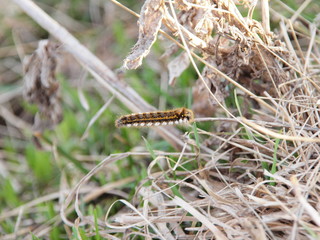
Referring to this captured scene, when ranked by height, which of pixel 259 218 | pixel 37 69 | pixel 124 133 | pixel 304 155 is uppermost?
pixel 304 155

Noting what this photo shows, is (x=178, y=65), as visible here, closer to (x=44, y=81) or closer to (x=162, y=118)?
(x=162, y=118)

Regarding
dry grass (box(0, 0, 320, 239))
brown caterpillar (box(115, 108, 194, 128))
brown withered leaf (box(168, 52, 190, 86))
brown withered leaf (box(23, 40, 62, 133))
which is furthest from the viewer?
brown withered leaf (box(23, 40, 62, 133))

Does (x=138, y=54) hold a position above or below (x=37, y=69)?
above

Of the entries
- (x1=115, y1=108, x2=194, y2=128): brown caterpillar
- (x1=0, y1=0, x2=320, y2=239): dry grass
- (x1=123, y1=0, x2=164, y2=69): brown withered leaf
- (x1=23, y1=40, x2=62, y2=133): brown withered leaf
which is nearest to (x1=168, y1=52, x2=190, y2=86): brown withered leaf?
(x1=0, y1=0, x2=320, y2=239): dry grass

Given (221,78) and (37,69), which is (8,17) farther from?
(221,78)

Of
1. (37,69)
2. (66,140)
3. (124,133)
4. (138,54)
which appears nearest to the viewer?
(138,54)

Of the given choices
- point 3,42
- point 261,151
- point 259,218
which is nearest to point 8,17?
point 3,42

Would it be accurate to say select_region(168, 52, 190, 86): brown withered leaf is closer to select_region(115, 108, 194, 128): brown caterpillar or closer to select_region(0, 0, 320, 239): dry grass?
select_region(0, 0, 320, 239): dry grass
